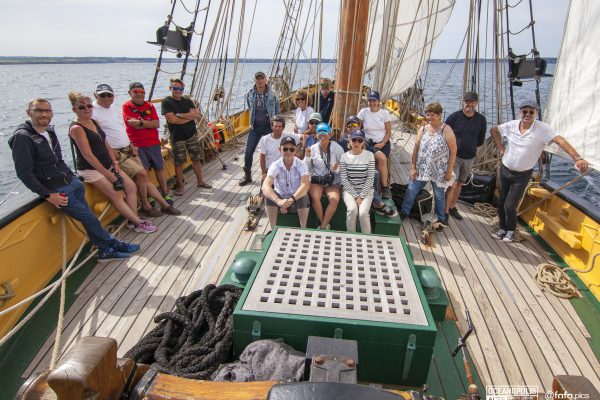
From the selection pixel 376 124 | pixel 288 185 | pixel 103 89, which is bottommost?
pixel 288 185

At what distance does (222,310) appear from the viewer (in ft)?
6.48

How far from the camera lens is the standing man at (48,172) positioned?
2.46m

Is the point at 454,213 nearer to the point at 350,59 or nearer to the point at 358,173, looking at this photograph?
the point at 358,173

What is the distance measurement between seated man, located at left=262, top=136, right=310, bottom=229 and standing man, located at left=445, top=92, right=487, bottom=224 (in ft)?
5.25

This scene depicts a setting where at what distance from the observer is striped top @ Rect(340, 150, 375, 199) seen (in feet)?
11.0

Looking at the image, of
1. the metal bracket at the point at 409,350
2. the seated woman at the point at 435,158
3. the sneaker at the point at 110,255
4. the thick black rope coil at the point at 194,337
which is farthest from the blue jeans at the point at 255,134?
the metal bracket at the point at 409,350

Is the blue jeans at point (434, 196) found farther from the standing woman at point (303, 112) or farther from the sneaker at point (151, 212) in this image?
the sneaker at point (151, 212)

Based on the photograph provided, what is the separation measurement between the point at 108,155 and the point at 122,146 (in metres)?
0.36

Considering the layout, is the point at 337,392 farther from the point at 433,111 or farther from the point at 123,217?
the point at 123,217

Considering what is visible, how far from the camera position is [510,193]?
3.46 m

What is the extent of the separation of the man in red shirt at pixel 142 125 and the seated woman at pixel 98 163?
0.50 m

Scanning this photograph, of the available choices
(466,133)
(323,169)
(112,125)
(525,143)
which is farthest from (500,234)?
(112,125)

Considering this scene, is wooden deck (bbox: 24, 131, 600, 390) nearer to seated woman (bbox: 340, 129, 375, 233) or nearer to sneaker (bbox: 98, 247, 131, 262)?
sneaker (bbox: 98, 247, 131, 262)

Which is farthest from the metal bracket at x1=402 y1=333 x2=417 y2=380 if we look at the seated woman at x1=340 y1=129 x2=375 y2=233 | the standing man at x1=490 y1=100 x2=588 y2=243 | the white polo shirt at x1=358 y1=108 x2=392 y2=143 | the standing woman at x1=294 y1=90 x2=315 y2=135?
the standing woman at x1=294 y1=90 x2=315 y2=135
